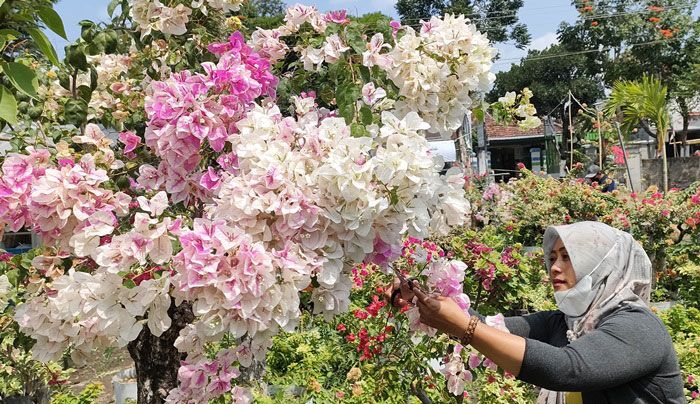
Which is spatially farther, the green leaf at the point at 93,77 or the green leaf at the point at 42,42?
the green leaf at the point at 93,77

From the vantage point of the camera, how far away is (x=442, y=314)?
1.70 m

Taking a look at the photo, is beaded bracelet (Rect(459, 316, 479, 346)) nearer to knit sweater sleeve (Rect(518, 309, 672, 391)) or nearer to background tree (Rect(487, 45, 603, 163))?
knit sweater sleeve (Rect(518, 309, 672, 391))

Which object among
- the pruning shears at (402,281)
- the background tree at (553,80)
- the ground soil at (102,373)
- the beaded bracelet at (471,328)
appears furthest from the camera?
the background tree at (553,80)

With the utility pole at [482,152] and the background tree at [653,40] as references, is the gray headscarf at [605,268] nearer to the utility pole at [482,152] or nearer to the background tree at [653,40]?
the utility pole at [482,152]

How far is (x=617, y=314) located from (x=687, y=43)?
25.2 m

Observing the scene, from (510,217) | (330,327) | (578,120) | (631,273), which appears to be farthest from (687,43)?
(631,273)

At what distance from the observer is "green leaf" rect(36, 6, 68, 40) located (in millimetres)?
1204

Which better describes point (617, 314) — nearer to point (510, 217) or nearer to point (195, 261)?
point (195, 261)

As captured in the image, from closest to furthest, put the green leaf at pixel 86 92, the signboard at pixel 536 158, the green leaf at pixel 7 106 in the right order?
the green leaf at pixel 7 106, the green leaf at pixel 86 92, the signboard at pixel 536 158

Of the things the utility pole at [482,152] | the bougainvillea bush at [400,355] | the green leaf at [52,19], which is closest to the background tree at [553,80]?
the utility pole at [482,152]

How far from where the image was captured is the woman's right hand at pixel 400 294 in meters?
1.86

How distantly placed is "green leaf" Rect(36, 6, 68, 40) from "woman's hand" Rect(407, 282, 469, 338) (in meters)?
1.08

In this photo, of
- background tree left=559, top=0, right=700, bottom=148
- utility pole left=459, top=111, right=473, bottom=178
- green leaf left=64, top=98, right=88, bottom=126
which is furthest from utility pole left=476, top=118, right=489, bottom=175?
green leaf left=64, top=98, right=88, bottom=126

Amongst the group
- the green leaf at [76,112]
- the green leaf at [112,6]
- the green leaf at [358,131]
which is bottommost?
the green leaf at [358,131]
